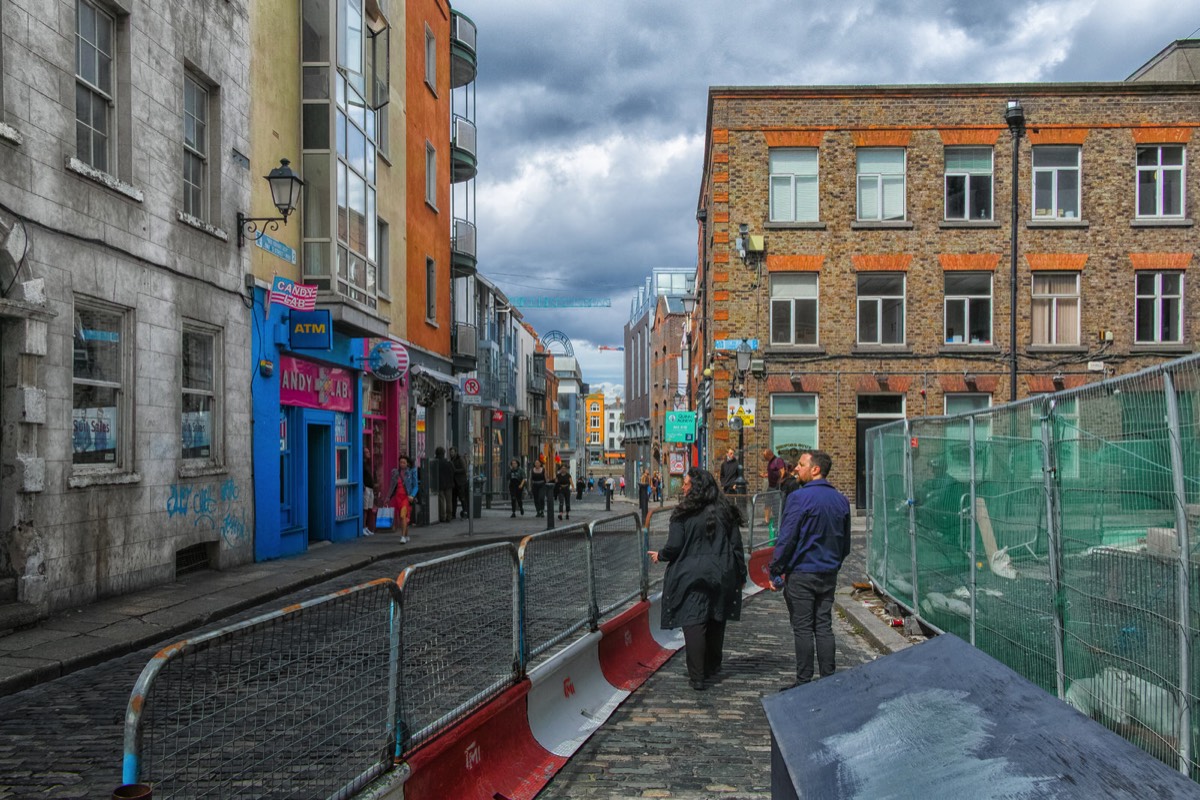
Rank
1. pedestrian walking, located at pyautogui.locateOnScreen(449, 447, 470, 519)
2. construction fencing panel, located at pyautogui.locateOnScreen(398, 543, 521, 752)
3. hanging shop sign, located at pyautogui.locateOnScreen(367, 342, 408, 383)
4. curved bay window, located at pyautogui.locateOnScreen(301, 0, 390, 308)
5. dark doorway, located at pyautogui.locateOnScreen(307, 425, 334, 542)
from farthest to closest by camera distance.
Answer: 1. pedestrian walking, located at pyautogui.locateOnScreen(449, 447, 470, 519)
2. hanging shop sign, located at pyautogui.locateOnScreen(367, 342, 408, 383)
3. dark doorway, located at pyautogui.locateOnScreen(307, 425, 334, 542)
4. curved bay window, located at pyautogui.locateOnScreen(301, 0, 390, 308)
5. construction fencing panel, located at pyautogui.locateOnScreen(398, 543, 521, 752)

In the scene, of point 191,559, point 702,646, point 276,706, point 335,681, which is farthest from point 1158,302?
point 276,706

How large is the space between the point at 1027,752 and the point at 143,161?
40.2ft

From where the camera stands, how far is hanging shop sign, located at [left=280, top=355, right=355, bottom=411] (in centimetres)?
1684

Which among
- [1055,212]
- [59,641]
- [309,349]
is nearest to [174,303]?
[309,349]

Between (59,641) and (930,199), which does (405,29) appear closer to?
(930,199)

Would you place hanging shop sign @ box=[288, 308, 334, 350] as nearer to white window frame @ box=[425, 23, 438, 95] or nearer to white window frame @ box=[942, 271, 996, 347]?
white window frame @ box=[425, 23, 438, 95]

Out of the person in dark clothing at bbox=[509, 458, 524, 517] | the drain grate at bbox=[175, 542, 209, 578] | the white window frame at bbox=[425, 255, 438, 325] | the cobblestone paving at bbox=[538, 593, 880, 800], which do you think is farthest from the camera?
the person in dark clothing at bbox=[509, 458, 524, 517]

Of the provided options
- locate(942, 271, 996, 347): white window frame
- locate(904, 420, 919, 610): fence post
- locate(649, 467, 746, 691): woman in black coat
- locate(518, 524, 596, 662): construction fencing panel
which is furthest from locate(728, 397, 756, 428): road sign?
locate(518, 524, 596, 662): construction fencing panel

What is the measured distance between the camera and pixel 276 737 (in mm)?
3662

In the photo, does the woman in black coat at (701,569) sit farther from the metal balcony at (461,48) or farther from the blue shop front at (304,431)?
the metal balcony at (461,48)

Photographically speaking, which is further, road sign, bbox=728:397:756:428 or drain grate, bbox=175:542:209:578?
road sign, bbox=728:397:756:428

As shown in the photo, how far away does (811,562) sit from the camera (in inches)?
301

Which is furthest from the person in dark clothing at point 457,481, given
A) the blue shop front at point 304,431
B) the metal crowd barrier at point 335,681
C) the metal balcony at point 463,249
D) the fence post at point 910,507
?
the metal crowd barrier at point 335,681

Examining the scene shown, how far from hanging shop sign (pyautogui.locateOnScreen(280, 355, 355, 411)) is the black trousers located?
34.4 feet
